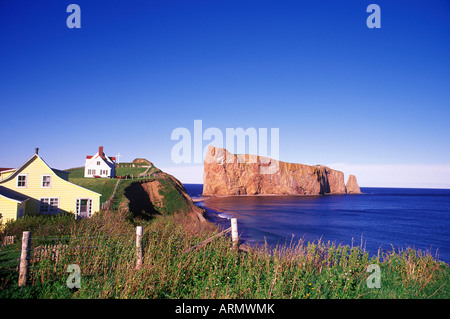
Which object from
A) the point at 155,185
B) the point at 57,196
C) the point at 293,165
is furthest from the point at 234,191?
the point at 57,196

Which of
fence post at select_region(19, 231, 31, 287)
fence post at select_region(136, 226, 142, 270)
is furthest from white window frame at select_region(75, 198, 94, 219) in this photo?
fence post at select_region(136, 226, 142, 270)

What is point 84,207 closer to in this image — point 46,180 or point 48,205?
point 48,205

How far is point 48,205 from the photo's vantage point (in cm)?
2205

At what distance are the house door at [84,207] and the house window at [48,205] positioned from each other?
1750 mm

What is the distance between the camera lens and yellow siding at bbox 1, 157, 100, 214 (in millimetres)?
21234

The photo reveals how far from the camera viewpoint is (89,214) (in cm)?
2356

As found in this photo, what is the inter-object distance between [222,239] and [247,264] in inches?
80.5

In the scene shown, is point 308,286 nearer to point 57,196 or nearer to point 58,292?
point 58,292

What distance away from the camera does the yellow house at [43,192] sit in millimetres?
20906

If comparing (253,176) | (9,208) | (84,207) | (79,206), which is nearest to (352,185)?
(253,176)

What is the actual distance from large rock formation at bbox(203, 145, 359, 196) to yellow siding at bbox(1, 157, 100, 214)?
111m

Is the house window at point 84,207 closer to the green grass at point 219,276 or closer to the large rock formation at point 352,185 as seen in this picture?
the green grass at point 219,276

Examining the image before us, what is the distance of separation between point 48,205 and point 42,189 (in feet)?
4.90
